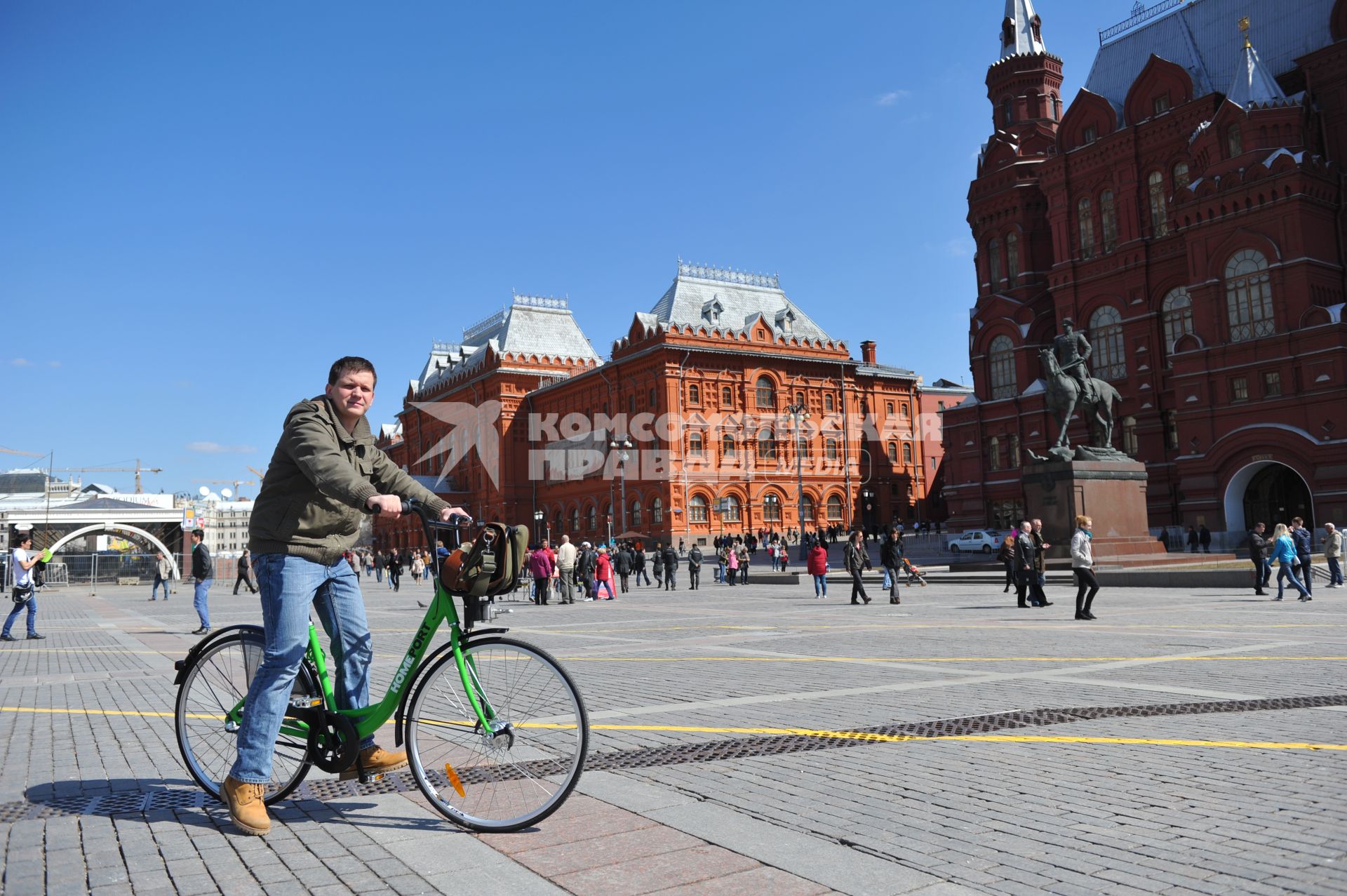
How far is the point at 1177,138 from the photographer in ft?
161

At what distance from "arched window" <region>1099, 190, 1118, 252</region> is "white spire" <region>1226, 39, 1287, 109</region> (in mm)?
7794

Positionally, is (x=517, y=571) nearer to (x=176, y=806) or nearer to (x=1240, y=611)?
(x=176, y=806)

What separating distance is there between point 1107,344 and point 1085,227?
6.58 m

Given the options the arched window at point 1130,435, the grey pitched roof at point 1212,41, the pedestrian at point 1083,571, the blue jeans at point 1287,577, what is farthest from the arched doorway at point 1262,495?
the pedestrian at point 1083,571

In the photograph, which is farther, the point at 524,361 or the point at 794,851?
the point at 524,361

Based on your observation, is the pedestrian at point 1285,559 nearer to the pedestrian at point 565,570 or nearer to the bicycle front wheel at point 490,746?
the pedestrian at point 565,570

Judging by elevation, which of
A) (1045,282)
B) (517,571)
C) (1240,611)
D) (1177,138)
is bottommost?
(1240,611)

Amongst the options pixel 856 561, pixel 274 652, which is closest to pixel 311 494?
pixel 274 652

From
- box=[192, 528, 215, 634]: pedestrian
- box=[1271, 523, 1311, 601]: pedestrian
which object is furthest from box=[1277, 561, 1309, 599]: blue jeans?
box=[192, 528, 215, 634]: pedestrian

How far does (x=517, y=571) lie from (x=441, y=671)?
1.85 feet

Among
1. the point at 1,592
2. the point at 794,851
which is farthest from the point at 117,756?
the point at 1,592

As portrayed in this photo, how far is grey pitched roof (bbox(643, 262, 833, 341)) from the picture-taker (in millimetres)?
67250

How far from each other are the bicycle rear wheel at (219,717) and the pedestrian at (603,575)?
23.6 meters

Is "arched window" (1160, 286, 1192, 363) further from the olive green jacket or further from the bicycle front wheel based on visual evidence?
the olive green jacket
